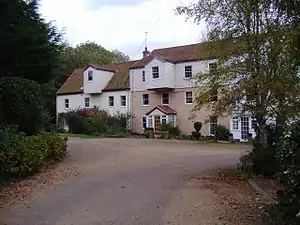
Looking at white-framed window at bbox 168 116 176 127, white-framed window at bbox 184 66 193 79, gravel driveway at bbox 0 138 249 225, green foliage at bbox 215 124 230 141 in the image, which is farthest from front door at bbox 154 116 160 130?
gravel driveway at bbox 0 138 249 225

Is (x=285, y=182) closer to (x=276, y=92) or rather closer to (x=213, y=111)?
(x=276, y=92)

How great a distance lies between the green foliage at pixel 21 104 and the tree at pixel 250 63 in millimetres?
5931

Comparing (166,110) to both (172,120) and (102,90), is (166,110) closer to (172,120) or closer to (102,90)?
(172,120)

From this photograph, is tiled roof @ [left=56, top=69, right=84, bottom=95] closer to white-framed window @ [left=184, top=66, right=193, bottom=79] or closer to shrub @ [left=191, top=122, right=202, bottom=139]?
white-framed window @ [left=184, top=66, right=193, bottom=79]

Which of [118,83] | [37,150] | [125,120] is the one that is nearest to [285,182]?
[37,150]

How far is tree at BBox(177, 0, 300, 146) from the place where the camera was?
466 inches

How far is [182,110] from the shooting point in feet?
120

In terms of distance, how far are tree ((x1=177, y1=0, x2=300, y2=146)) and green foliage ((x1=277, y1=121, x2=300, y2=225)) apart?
240 inches

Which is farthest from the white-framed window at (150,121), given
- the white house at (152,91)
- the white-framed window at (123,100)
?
the white-framed window at (123,100)

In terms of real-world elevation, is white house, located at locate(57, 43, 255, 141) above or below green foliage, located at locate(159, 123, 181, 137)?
above

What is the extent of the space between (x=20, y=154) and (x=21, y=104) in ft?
8.28

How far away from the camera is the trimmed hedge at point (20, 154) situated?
11062mm

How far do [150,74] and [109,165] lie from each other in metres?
22.9

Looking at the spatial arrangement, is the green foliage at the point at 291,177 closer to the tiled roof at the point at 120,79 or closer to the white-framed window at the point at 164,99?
the white-framed window at the point at 164,99
